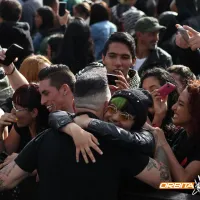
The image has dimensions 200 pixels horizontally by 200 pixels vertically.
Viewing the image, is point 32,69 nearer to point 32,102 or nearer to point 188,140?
point 32,102

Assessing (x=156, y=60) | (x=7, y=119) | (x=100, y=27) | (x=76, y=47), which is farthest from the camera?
(x=100, y=27)

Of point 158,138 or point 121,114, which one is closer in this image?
point 121,114

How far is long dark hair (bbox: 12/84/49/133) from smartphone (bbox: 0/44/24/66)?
681 mm

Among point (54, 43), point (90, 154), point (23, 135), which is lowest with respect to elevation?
point (54, 43)

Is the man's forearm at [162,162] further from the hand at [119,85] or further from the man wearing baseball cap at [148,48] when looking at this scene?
the man wearing baseball cap at [148,48]

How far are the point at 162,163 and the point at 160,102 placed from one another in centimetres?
97

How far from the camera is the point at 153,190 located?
4008mm

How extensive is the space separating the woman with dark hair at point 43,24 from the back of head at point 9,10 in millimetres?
1093

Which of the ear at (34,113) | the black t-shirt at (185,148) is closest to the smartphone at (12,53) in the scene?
the ear at (34,113)

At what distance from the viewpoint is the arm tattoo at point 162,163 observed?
158 inches

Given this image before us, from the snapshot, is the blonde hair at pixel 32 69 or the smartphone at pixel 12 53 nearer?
the smartphone at pixel 12 53

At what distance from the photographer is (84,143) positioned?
3.85m

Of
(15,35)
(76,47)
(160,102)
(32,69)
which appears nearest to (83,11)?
(15,35)

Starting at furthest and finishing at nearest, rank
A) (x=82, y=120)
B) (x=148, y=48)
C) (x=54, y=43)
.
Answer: (x=54, y=43) → (x=148, y=48) → (x=82, y=120)
